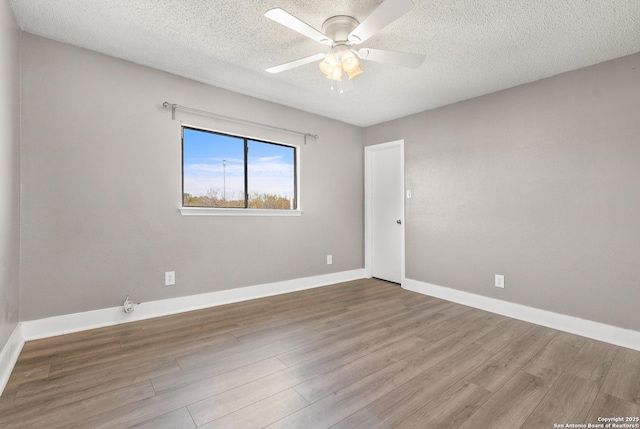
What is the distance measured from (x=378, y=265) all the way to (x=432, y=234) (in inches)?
43.5

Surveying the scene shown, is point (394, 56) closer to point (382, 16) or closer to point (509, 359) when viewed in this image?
point (382, 16)

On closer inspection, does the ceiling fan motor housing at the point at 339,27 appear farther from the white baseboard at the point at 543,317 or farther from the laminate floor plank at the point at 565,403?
the white baseboard at the point at 543,317

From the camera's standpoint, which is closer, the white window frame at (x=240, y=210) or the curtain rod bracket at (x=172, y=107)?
the curtain rod bracket at (x=172, y=107)

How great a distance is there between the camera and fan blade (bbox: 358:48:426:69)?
6.63ft

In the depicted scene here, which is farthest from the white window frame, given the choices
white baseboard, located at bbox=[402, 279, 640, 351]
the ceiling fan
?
white baseboard, located at bbox=[402, 279, 640, 351]

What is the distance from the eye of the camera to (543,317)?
9.18 feet

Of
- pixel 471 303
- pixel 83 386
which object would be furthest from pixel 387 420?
pixel 471 303

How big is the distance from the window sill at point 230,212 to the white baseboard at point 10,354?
1455 mm

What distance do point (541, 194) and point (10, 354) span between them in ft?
14.5

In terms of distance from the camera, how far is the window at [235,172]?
10.3 feet

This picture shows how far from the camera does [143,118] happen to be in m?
2.74

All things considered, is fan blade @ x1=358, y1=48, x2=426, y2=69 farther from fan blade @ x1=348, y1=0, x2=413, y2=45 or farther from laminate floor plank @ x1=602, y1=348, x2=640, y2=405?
laminate floor plank @ x1=602, y1=348, x2=640, y2=405

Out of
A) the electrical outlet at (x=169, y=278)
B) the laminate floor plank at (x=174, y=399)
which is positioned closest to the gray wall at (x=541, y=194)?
the laminate floor plank at (x=174, y=399)

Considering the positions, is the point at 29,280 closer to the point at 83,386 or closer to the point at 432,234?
the point at 83,386
